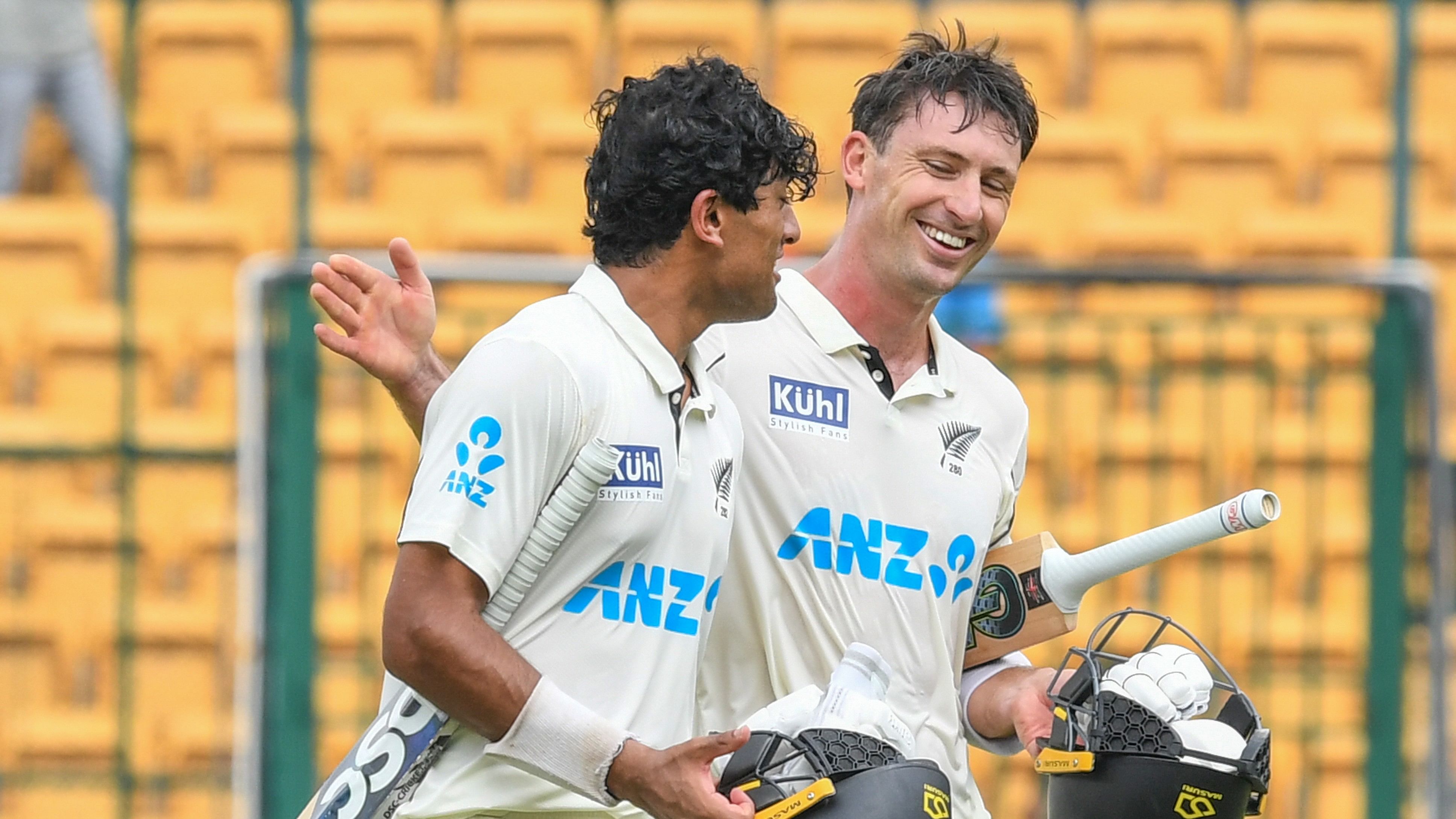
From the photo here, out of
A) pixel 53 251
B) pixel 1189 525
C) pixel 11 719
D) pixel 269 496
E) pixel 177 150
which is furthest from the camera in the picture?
pixel 177 150

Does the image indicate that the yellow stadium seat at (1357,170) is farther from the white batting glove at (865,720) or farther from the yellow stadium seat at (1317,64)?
the white batting glove at (865,720)

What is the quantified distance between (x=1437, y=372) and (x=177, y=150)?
16.4ft

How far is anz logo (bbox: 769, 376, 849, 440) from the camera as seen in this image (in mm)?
3627

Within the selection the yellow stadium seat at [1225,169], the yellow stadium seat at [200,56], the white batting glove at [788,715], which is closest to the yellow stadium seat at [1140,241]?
the yellow stadium seat at [1225,169]

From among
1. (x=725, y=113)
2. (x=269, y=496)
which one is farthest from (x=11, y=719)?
(x=725, y=113)

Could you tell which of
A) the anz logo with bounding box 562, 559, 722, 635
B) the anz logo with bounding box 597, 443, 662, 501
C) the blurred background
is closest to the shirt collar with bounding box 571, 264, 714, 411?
the anz logo with bounding box 597, 443, 662, 501

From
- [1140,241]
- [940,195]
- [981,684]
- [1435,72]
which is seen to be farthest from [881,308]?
[1435,72]

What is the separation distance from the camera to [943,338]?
152 inches

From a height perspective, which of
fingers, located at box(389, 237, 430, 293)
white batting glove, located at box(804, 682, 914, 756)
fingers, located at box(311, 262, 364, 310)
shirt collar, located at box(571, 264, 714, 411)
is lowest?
white batting glove, located at box(804, 682, 914, 756)

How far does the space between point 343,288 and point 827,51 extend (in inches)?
221

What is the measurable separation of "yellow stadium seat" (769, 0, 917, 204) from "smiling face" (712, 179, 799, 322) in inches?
216

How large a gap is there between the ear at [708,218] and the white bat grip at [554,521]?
38cm

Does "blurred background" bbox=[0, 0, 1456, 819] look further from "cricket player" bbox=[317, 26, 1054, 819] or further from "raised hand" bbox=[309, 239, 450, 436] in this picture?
"raised hand" bbox=[309, 239, 450, 436]

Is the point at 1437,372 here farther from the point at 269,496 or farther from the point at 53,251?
the point at 53,251
